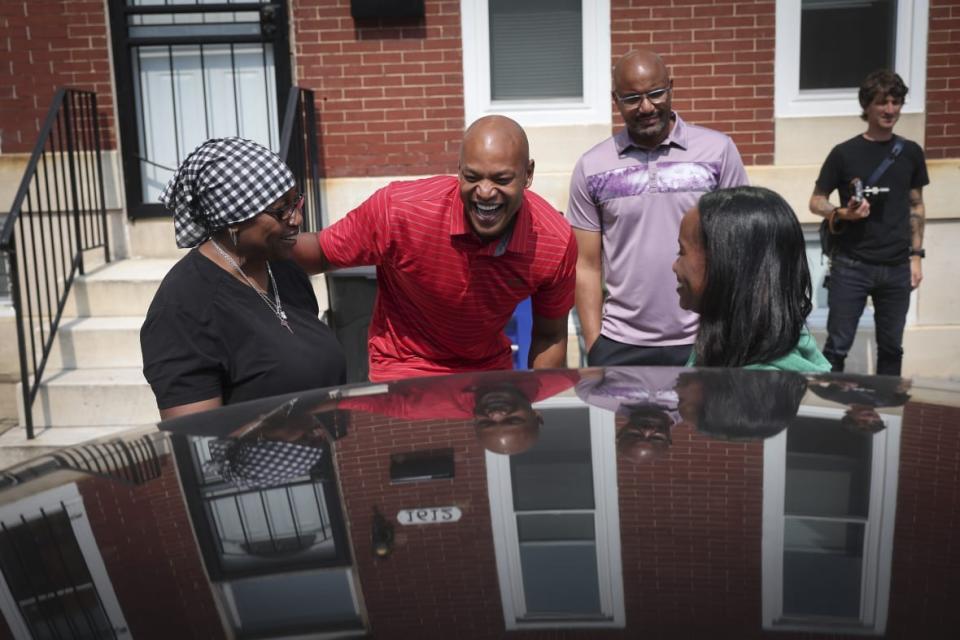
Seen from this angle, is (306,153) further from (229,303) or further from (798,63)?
(229,303)

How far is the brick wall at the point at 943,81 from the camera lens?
683 cm

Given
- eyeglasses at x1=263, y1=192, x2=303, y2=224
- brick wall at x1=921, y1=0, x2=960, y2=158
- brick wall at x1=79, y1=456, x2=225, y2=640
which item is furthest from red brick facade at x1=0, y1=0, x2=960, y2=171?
brick wall at x1=79, y1=456, x2=225, y2=640

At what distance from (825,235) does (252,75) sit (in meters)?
4.20

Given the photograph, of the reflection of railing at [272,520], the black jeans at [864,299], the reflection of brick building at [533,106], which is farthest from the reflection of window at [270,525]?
the reflection of brick building at [533,106]

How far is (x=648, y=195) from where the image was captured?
4.09 m

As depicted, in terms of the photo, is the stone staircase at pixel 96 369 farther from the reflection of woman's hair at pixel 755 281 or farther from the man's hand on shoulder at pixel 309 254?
the reflection of woman's hair at pixel 755 281

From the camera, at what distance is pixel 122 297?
653cm

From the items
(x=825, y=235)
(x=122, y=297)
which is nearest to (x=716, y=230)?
(x=825, y=235)

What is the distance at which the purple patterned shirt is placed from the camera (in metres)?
4.07

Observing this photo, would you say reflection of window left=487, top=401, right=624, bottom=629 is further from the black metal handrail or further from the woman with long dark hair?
the black metal handrail

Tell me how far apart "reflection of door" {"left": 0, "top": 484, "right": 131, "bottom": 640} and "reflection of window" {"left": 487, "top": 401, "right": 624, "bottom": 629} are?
47 centimetres

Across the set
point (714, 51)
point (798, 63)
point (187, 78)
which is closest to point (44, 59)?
point (187, 78)

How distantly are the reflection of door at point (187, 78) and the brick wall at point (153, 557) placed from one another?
19.9ft

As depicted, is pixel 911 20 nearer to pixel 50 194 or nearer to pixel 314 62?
pixel 314 62
